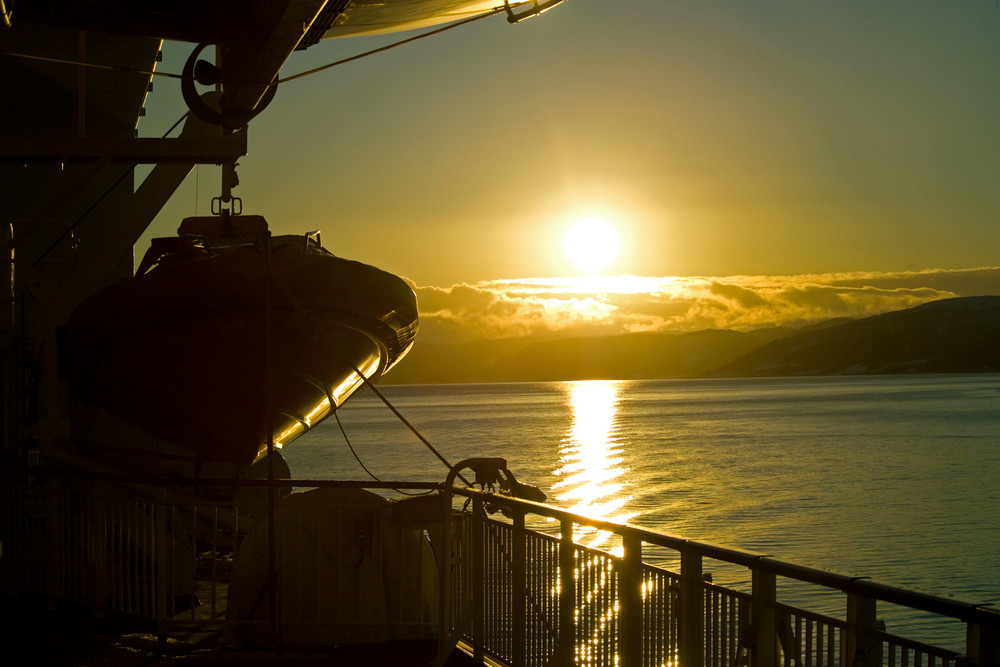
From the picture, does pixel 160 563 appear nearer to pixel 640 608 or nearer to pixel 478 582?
pixel 478 582

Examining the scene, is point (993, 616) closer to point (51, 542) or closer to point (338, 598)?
point (338, 598)

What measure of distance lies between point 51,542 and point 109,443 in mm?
7382

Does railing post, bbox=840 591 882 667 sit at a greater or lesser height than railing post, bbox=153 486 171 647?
greater

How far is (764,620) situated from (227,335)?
720 centimetres

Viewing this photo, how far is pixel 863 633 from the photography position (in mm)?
3236

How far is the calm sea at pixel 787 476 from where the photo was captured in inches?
979

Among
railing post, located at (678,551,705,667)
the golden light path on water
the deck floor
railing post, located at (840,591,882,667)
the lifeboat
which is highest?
the lifeboat

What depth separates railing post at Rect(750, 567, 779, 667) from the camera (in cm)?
373

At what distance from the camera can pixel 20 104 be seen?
54.1 ft

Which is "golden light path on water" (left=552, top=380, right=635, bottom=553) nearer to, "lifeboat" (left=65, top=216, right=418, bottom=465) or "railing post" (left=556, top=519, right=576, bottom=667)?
"lifeboat" (left=65, top=216, right=418, bottom=465)

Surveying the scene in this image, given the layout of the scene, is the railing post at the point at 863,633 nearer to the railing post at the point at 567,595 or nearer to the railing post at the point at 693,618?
the railing post at the point at 693,618

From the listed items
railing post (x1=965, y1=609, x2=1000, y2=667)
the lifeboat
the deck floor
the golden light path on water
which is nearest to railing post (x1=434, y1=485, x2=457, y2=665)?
the deck floor

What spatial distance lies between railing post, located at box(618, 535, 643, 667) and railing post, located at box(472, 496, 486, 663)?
6.66ft

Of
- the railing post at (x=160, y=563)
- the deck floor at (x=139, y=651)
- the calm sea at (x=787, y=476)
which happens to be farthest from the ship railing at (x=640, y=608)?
the calm sea at (x=787, y=476)
